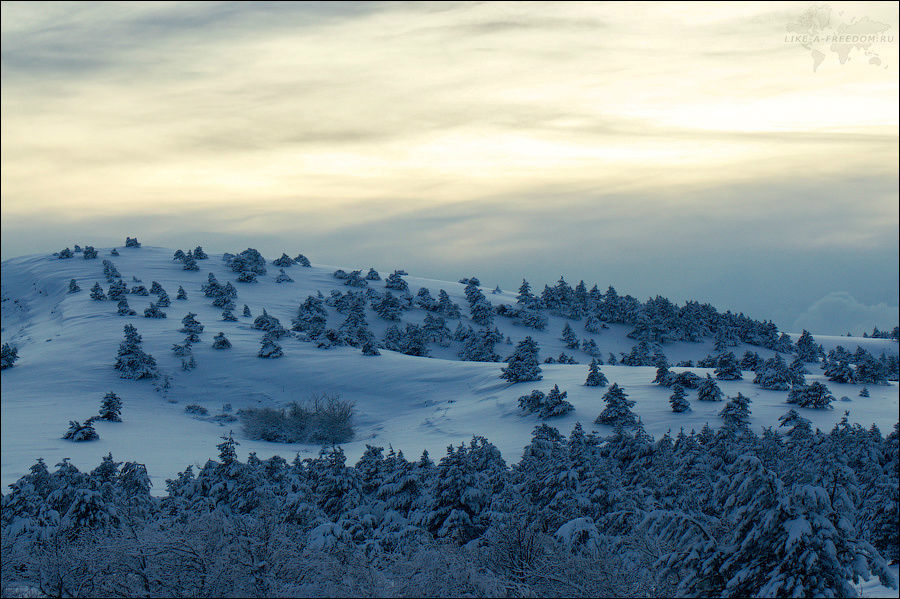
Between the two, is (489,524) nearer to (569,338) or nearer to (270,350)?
(270,350)

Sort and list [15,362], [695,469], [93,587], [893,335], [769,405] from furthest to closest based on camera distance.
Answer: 1. [893,335]
2. [15,362]
3. [769,405]
4. [695,469]
5. [93,587]

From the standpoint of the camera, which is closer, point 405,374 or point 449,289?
point 405,374

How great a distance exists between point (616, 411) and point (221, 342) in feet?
136

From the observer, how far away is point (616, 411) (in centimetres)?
5144

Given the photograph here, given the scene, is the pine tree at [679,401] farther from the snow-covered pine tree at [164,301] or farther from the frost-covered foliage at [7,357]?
the snow-covered pine tree at [164,301]

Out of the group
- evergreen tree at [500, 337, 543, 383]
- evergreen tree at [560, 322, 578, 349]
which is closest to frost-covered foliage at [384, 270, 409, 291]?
evergreen tree at [560, 322, 578, 349]

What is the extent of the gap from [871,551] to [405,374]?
54.5m

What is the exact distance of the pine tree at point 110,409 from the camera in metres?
55.7

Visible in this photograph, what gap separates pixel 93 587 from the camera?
20922 mm

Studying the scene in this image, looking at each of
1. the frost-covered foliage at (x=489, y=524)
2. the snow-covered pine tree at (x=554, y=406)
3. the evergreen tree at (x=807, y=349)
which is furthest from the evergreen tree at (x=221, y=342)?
the evergreen tree at (x=807, y=349)

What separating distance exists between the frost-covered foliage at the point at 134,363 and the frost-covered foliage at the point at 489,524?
3202 centimetres

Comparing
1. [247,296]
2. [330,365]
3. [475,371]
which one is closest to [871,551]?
[475,371]

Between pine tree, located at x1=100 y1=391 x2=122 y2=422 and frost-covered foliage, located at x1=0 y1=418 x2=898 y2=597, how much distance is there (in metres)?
21.5

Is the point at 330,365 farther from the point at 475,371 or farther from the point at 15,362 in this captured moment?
the point at 15,362
